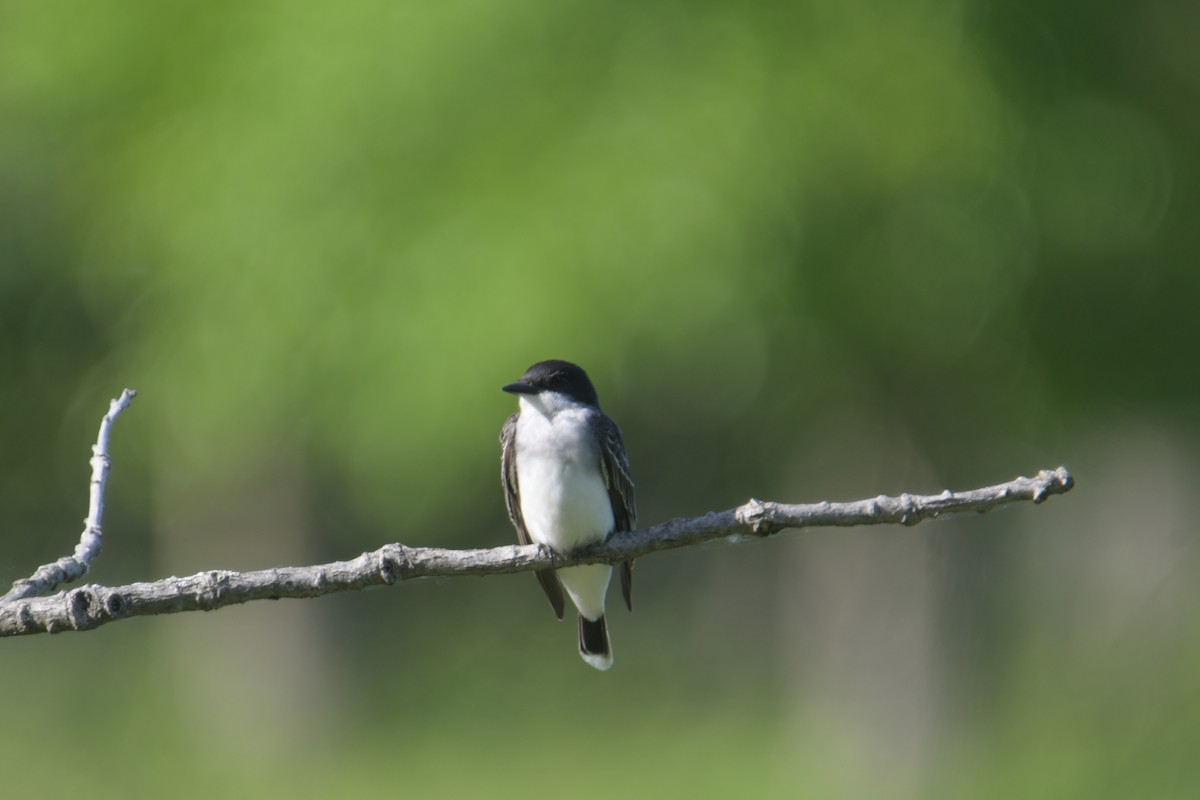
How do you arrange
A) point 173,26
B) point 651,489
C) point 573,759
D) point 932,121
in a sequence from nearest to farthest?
point 932,121 < point 173,26 < point 573,759 < point 651,489

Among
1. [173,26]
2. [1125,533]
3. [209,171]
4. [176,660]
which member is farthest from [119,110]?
[1125,533]

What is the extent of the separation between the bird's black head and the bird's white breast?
0.07 m

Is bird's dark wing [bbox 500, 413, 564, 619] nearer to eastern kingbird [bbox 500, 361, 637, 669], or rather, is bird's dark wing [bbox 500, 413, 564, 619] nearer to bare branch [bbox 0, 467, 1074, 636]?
eastern kingbird [bbox 500, 361, 637, 669]

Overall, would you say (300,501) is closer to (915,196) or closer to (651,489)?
(651,489)

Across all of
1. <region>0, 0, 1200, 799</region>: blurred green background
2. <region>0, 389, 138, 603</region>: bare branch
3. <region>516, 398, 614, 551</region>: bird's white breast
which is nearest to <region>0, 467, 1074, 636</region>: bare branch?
<region>0, 389, 138, 603</region>: bare branch

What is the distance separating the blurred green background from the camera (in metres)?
6.88

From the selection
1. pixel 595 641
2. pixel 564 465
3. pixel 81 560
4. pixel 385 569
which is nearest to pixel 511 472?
pixel 564 465

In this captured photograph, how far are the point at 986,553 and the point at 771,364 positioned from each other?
3104mm

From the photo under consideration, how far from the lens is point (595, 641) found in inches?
223

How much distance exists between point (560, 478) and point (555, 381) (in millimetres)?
418

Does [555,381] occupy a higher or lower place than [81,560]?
higher

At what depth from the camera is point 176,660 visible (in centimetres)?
1142

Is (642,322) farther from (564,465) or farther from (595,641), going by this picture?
(564,465)

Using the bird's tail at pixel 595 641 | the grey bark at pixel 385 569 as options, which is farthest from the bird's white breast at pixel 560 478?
the grey bark at pixel 385 569
